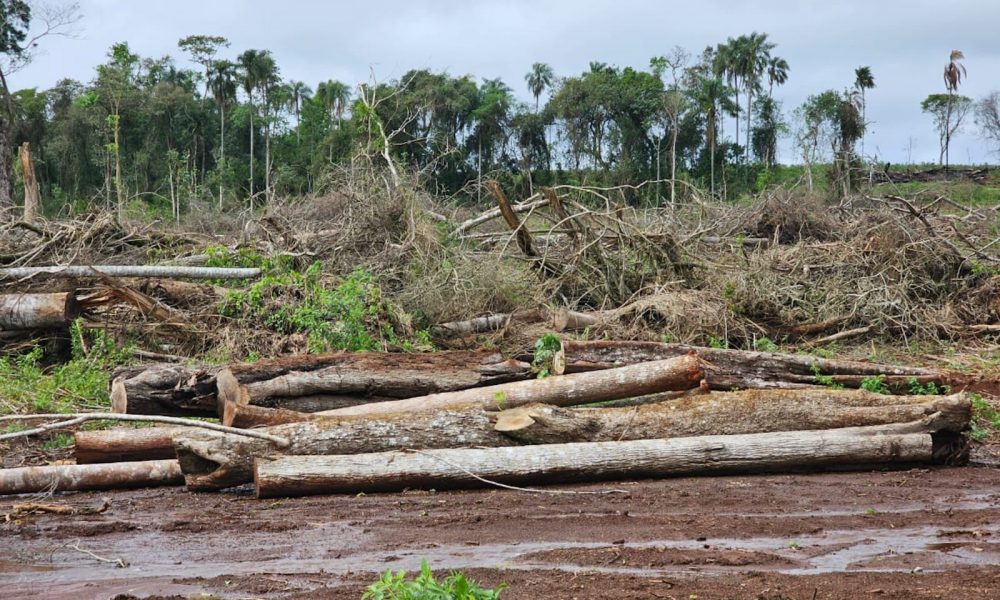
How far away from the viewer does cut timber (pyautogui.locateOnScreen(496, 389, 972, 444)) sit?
23.1 ft

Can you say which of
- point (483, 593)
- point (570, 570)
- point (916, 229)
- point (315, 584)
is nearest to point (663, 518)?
point (570, 570)

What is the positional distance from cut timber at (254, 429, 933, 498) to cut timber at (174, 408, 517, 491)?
9.4 inches

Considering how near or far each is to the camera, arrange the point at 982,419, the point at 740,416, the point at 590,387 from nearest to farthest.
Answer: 1. the point at 740,416
2. the point at 590,387
3. the point at 982,419

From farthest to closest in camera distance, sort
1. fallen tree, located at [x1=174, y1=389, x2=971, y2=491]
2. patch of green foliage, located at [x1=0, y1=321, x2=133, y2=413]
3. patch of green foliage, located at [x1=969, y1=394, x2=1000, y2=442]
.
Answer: patch of green foliage, located at [x1=0, y1=321, x2=133, y2=413] → patch of green foliage, located at [x1=969, y1=394, x2=1000, y2=442] → fallen tree, located at [x1=174, y1=389, x2=971, y2=491]

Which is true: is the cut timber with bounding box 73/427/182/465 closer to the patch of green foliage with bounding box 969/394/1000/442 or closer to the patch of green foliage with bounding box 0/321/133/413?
the patch of green foliage with bounding box 0/321/133/413

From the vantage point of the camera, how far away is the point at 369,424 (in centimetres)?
682

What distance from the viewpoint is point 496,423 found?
693cm

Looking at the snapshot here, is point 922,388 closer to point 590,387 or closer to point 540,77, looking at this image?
point 590,387

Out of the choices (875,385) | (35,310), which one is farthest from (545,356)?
(35,310)

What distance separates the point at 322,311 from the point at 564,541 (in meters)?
6.20

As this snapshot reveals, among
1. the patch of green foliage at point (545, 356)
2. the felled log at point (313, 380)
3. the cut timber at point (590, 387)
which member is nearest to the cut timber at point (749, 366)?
the patch of green foliage at point (545, 356)

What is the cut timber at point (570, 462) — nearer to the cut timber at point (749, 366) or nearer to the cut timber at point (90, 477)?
the cut timber at point (90, 477)

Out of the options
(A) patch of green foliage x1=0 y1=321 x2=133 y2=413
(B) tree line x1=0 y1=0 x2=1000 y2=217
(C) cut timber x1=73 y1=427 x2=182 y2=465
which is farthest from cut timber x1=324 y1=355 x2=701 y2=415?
(B) tree line x1=0 y1=0 x2=1000 y2=217

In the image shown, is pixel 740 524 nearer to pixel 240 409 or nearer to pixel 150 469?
pixel 240 409
